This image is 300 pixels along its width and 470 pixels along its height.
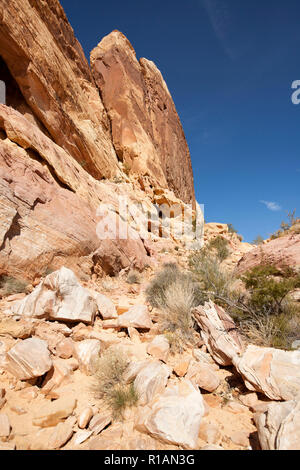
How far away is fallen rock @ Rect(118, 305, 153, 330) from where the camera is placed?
3.38 meters

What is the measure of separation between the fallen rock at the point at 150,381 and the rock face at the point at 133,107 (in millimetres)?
14687

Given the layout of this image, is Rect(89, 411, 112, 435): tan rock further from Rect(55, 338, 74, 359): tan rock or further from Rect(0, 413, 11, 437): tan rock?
Rect(55, 338, 74, 359): tan rock

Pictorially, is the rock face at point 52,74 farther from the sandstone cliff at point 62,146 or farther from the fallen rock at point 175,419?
the fallen rock at point 175,419

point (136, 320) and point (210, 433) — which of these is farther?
point (136, 320)

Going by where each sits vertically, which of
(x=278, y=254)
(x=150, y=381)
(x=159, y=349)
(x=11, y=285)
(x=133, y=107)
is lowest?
(x=150, y=381)

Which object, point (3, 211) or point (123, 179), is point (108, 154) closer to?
point (123, 179)

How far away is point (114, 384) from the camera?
7.27 ft

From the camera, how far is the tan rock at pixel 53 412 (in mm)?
1761

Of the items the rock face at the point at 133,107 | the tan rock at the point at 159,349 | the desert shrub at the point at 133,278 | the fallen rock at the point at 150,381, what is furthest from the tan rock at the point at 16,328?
the rock face at the point at 133,107

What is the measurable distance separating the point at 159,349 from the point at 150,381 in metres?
0.70

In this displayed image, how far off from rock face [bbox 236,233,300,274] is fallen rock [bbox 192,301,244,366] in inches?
102

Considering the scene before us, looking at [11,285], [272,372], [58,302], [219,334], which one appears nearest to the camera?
[272,372]

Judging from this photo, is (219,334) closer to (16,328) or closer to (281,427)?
(281,427)

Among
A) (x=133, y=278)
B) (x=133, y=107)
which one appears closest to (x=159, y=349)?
(x=133, y=278)
